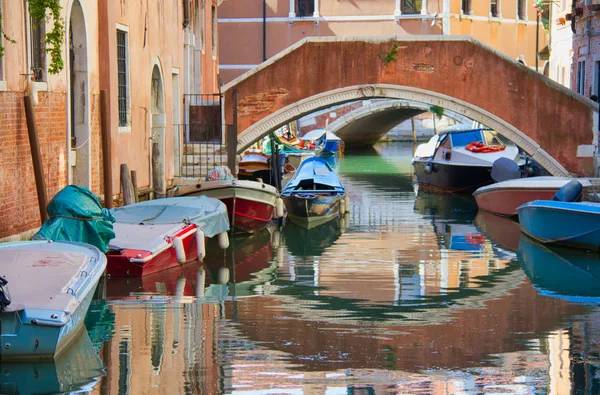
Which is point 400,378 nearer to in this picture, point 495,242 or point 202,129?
point 495,242

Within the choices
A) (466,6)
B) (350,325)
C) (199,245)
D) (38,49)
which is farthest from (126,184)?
(466,6)

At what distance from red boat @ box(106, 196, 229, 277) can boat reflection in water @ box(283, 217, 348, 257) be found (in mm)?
1256

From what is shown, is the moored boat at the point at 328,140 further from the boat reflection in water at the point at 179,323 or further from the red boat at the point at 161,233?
the boat reflection in water at the point at 179,323

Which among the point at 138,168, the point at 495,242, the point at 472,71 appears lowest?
the point at 495,242

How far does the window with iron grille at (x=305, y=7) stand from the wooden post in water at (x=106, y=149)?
17661mm

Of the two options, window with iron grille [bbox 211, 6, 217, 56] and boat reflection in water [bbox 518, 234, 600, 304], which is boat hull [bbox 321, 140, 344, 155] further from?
boat reflection in water [bbox 518, 234, 600, 304]

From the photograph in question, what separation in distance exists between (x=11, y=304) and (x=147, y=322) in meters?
1.76

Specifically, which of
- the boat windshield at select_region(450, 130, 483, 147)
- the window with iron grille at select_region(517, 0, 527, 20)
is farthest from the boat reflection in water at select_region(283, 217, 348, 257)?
the window with iron grille at select_region(517, 0, 527, 20)

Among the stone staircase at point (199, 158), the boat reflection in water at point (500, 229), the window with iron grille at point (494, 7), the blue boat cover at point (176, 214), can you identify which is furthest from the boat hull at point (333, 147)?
the blue boat cover at point (176, 214)

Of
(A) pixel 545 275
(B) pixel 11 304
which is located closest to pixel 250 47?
(A) pixel 545 275

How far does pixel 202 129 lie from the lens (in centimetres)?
1630

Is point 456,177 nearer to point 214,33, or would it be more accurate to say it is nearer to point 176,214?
point 214,33

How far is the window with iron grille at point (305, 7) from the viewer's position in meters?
28.5

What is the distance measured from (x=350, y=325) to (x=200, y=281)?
246cm
